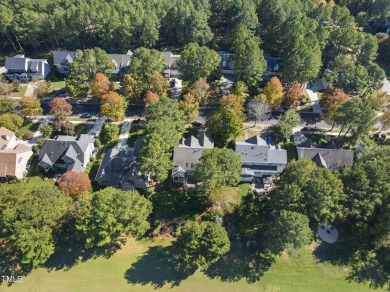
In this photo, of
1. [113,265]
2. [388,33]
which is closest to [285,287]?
[113,265]

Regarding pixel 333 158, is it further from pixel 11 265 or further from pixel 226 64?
pixel 11 265

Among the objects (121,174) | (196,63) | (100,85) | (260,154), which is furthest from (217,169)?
(100,85)

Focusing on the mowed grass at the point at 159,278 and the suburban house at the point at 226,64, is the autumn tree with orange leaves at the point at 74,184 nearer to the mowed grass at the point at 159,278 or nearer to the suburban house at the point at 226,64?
the mowed grass at the point at 159,278

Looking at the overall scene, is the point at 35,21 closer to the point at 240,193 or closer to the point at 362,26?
the point at 240,193

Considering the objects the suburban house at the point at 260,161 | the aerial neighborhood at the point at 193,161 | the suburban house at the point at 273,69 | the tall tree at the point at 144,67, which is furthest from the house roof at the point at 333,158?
the tall tree at the point at 144,67

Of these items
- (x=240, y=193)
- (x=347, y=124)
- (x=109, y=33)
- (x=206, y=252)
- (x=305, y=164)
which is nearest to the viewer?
(x=206, y=252)

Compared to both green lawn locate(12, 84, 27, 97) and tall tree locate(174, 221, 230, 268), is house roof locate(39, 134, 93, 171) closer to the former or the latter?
tall tree locate(174, 221, 230, 268)
